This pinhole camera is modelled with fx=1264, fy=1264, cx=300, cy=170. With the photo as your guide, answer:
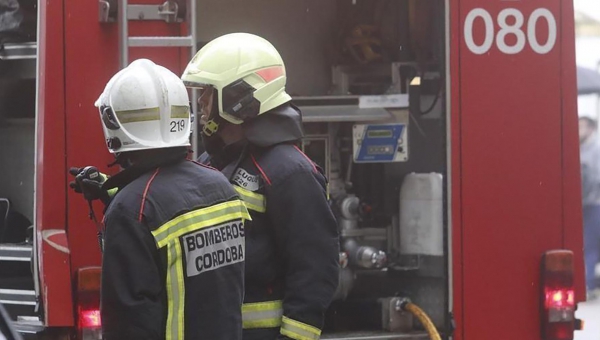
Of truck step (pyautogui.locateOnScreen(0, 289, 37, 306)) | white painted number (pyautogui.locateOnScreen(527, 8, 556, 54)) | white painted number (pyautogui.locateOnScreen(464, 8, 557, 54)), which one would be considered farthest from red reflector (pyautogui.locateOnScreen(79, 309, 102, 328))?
white painted number (pyautogui.locateOnScreen(527, 8, 556, 54))

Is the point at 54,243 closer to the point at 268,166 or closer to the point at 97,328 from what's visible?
the point at 97,328

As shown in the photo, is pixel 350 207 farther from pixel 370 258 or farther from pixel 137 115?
pixel 137 115

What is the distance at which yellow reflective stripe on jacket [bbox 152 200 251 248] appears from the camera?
9.95ft

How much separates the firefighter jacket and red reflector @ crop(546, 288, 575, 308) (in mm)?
2160

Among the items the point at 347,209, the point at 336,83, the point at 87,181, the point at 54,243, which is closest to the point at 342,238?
the point at 347,209

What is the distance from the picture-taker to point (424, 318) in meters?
5.18

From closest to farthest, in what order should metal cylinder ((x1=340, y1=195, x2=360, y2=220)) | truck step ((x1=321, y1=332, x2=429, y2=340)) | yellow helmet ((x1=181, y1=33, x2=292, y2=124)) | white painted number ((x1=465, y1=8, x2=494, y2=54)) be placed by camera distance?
yellow helmet ((x1=181, y1=33, x2=292, y2=124)), white painted number ((x1=465, y1=8, x2=494, y2=54)), truck step ((x1=321, y1=332, x2=429, y2=340)), metal cylinder ((x1=340, y1=195, x2=360, y2=220))

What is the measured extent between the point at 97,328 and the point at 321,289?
38.8 inches

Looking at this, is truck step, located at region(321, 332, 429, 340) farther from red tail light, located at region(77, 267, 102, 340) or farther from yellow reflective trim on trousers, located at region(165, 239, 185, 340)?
yellow reflective trim on trousers, located at region(165, 239, 185, 340)

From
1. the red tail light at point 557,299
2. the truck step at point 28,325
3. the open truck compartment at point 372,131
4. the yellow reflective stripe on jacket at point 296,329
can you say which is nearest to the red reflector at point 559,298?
the red tail light at point 557,299

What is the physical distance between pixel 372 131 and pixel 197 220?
258 cm

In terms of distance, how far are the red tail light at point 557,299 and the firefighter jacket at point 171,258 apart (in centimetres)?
215

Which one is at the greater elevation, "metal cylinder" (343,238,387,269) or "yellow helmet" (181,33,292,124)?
"yellow helmet" (181,33,292,124)

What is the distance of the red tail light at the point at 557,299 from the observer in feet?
16.6
